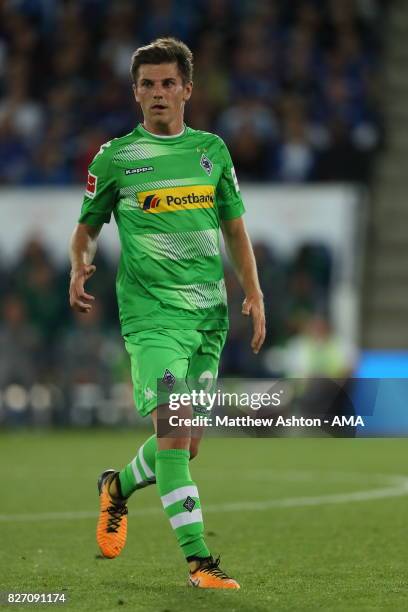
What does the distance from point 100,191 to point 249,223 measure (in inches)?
428

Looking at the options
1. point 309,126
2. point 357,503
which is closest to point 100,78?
point 309,126

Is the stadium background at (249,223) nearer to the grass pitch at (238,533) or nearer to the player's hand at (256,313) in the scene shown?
the grass pitch at (238,533)

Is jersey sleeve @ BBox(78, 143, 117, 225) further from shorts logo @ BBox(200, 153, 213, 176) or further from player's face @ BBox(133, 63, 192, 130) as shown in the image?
shorts logo @ BBox(200, 153, 213, 176)

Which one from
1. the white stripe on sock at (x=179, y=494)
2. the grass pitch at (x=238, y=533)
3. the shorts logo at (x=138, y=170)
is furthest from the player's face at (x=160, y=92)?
the grass pitch at (x=238, y=533)

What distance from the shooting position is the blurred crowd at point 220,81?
17.9 metres

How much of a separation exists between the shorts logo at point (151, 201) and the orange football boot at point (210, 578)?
4.59 feet

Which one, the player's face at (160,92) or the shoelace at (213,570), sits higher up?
the player's face at (160,92)

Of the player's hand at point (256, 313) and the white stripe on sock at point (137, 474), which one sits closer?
the player's hand at point (256, 313)

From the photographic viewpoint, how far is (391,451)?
1364 centimetres

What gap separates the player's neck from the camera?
559 centimetres

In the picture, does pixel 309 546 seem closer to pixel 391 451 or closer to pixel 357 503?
pixel 357 503

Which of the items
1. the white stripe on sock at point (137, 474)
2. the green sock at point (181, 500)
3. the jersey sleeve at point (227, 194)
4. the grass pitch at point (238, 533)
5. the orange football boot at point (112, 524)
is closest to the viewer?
the grass pitch at point (238, 533)

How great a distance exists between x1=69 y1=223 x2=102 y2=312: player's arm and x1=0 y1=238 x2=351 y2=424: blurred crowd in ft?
35.3

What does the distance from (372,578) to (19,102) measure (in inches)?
564
